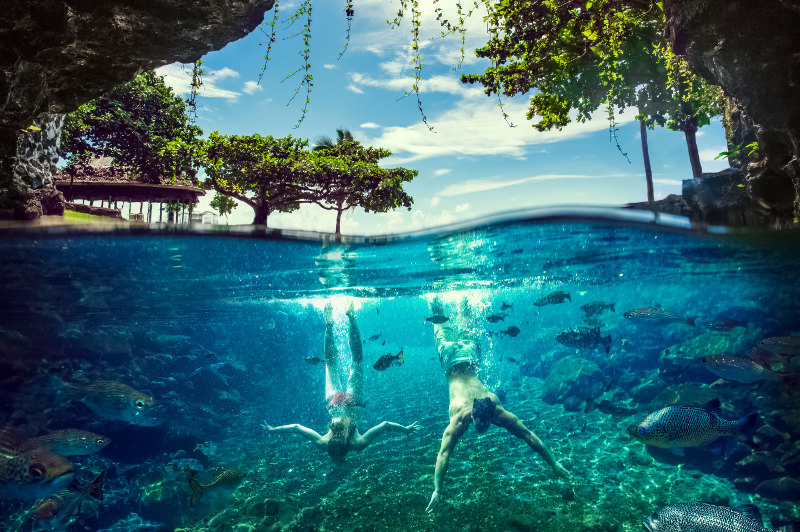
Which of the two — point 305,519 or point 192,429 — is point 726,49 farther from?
point 192,429

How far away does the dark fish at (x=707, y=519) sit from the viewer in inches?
180

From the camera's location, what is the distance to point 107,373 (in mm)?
14602

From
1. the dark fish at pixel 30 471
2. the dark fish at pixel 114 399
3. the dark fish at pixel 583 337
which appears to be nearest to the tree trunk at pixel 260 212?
the dark fish at pixel 114 399

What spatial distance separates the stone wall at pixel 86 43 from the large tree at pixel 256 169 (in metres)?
19.6

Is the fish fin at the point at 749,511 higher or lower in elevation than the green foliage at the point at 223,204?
lower

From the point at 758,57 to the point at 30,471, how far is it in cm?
1243

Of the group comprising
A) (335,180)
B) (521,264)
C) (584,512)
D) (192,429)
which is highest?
(335,180)

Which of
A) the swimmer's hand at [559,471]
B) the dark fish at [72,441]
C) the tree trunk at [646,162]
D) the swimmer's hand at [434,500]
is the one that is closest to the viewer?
the dark fish at [72,441]

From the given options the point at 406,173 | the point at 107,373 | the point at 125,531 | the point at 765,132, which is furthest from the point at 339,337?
the point at 765,132

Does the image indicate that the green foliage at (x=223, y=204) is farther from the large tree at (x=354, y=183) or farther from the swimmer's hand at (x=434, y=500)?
the swimmer's hand at (x=434, y=500)

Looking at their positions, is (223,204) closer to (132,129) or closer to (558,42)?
(132,129)

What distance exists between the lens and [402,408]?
54.1ft

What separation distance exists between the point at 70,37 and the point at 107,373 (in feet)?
46.7

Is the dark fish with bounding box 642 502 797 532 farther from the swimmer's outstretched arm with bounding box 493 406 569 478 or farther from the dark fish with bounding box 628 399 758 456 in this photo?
the swimmer's outstretched arm with bounding box 493 406 569 478
